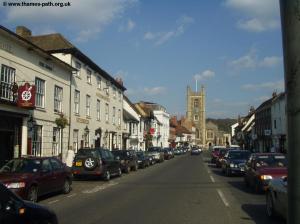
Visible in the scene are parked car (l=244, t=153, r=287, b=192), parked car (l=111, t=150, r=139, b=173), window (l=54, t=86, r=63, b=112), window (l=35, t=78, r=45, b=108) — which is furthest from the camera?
window (l=54, t=86, r=63, b=112)

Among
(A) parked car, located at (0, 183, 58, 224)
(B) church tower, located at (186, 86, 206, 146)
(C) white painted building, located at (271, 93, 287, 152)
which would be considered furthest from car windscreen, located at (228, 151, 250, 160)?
(B) church tower, located at (186, 86, 206, 146)

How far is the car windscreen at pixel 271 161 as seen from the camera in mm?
17161

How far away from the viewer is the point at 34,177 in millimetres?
13875

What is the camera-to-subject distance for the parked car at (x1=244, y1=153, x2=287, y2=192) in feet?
49.0

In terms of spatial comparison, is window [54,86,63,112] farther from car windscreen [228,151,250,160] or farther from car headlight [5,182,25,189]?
car headlight [5,182,25,189]

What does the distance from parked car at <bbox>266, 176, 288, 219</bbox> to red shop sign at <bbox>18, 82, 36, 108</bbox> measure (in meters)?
15.3

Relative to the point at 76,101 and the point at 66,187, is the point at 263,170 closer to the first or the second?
the point at 66,187

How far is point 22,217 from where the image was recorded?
5258 mm

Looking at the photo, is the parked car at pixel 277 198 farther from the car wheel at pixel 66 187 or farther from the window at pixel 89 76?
the window at pixel 89 76

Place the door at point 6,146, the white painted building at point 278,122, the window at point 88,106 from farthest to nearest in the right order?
the white painted building at point 278,122 < the window at point 88,106 < the door at point 6,146

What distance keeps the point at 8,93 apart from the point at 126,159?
384 inches

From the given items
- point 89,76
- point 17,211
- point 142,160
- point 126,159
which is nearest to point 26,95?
point 126,159

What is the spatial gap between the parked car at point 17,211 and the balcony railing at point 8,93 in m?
17.0

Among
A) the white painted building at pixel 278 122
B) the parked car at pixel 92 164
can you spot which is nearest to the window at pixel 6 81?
the parked car at pixel 92 164
